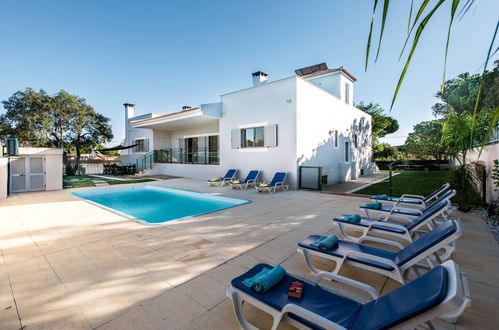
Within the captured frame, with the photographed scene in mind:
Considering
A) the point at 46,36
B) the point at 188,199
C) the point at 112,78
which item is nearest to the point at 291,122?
the point at 188,199

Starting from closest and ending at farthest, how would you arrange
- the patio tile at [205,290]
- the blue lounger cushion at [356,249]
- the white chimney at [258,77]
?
the patio tile at [205,290], the blue lounger cushion at [356,249], the white chimney at [258,77]

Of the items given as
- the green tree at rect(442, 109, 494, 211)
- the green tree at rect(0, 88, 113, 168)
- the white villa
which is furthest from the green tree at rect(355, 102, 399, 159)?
the green tree at rect(0, 88, 113, 168)

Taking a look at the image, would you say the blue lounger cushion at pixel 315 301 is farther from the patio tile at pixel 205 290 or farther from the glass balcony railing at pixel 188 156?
the glass balcony railing at pixel 188 156

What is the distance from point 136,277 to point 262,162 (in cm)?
950

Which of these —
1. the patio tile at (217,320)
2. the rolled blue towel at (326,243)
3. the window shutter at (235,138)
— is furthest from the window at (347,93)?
the patio tile at (217,320)

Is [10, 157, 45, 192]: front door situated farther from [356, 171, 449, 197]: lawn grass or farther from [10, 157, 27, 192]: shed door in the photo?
[356, 171, 449, 197]: lawn grass

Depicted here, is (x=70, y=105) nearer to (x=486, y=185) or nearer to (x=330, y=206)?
(x=330, y=206)

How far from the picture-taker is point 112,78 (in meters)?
19.8

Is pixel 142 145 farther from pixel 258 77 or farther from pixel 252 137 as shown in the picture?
pixel 252 137

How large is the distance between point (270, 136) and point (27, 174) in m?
12.0

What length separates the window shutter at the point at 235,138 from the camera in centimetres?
1322

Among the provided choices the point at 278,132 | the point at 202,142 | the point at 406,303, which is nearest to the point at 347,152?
the point at 278,132

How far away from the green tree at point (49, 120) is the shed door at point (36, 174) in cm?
959

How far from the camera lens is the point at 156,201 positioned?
10.1 metres
